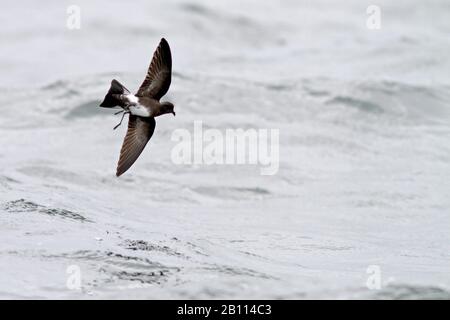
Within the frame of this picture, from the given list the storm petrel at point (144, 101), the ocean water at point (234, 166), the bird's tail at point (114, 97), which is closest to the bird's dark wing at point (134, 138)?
the storm petrel at point (144, 101)

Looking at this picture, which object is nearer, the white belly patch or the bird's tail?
the bird's tail

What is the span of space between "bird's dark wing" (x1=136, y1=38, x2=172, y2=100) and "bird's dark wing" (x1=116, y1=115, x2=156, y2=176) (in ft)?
1.06

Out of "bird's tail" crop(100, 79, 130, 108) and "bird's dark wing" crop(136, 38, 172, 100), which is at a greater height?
"bird's dark wing" crop(136, 38, 172, 100)

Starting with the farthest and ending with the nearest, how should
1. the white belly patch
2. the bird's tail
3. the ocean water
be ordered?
1. the ocean water
2. the white belly patch
3. the bird's tail

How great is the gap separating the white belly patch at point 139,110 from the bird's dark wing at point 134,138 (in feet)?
0.71

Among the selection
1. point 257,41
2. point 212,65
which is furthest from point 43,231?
point 257,41

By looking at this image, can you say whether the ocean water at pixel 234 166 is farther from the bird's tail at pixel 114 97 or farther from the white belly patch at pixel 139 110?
the bird's tail at pixel 114 97

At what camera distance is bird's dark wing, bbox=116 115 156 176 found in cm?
1123

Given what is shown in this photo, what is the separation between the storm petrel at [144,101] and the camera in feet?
35.3

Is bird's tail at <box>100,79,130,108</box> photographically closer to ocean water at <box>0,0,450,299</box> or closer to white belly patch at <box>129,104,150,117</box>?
white belly patch at <box>129,104,150,117</box>

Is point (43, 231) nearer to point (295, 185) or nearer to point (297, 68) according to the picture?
point (295, 185)

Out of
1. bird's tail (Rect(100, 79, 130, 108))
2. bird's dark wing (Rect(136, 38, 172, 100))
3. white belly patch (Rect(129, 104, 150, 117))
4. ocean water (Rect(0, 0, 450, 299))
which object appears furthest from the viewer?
ocean water (Rect(0, 0, 450, 299))

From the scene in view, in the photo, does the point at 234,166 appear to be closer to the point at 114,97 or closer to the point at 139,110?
the point at 139,110

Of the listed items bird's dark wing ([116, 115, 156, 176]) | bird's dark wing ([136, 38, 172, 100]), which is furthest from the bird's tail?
bird's dark wing ([116, 115, 156, 176])
